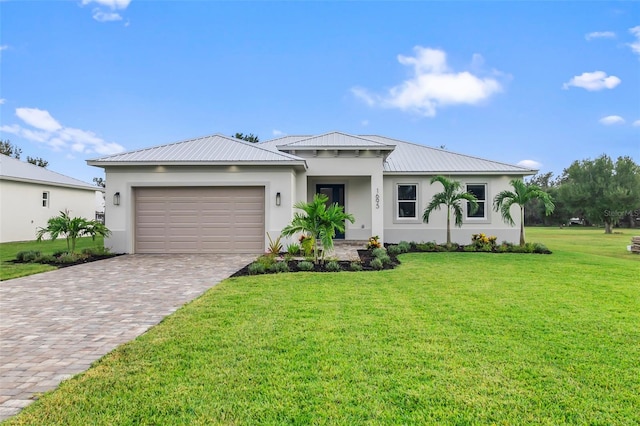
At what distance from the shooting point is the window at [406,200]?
15945mm

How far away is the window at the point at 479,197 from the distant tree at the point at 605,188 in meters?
21.5

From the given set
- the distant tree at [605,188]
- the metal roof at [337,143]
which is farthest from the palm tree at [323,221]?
the distant tree at [605,188]

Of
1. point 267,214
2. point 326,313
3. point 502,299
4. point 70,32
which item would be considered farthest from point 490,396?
point 70,32

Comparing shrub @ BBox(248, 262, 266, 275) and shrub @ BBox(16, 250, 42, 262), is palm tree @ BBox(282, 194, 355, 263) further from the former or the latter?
shrub @ BBox(16, 250, 42, 262)

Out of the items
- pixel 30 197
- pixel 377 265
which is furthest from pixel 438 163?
pixel 30 197

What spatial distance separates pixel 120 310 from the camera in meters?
5.38

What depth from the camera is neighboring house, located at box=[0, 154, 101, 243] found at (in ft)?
58.5

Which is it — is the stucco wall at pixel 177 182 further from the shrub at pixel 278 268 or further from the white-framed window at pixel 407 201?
the white-framed window at pixel 407 201

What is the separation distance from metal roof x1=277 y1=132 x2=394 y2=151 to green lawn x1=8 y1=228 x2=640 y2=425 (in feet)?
27.3

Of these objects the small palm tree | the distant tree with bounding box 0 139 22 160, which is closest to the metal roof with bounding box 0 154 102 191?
the small palm tree

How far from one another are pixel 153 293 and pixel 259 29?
43.3ft

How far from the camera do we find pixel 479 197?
52.5 feet

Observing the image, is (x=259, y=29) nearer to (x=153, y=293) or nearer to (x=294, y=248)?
(x=294, y=248)

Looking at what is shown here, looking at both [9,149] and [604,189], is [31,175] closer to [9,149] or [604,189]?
[9,149]
